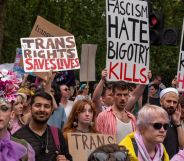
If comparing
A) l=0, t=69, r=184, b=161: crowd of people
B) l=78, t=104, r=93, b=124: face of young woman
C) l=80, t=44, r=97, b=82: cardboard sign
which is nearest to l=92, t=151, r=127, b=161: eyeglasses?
l=0, t=69, r=184, b=161: crowd of people

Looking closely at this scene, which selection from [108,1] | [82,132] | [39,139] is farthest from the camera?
[108,1]

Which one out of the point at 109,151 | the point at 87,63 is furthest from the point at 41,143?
the point at 87,63

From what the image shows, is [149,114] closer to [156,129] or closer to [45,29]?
[156,129]

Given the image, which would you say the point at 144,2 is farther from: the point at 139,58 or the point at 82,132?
the point at 82,132

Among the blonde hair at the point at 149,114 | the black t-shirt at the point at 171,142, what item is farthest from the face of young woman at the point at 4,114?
the black t-shirt at the point at 171,142

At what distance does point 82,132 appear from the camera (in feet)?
23.1

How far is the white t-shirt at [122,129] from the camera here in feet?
23.9

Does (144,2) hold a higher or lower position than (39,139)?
higher

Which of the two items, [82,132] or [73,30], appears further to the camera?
[73,30]

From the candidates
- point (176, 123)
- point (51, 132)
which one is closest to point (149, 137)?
point (51, 132)

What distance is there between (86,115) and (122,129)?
488mm

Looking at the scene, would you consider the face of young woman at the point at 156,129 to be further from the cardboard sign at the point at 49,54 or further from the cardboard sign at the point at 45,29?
the cardboard sign at the point at 45,29

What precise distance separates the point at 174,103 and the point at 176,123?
0.36 m

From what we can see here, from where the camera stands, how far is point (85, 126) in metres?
7.11
